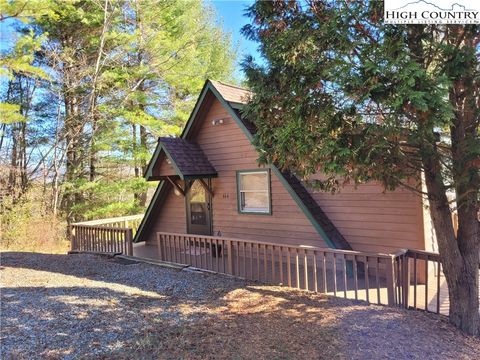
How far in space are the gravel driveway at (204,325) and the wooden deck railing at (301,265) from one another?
357mm

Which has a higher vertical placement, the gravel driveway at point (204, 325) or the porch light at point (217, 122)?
the porch light at point (217, 122)

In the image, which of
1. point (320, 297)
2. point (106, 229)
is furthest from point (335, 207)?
point (106, 229)

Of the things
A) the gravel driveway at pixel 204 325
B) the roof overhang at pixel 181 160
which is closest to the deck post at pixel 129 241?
the roof overhang at pixel 181 160

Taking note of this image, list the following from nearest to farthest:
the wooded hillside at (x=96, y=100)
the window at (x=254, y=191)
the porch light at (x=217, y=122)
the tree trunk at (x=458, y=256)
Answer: the tree trunk at (x=458, y=256) → the window at (x=254, y=191) → the porch light at (x=217, y=122) → the wooded hillside at (x=96, y=100)

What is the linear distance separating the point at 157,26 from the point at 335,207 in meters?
12.3

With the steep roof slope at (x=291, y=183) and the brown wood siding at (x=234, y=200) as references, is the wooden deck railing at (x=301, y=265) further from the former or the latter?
the brown wood siding at (x=234, y=200)

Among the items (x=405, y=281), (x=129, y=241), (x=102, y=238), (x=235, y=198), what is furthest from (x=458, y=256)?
(x=102, y=238)

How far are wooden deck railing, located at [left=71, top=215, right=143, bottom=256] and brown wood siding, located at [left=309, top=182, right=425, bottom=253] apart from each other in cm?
503

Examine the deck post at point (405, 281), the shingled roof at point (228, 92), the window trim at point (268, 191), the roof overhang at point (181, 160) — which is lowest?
the deck post at point (405, 281)

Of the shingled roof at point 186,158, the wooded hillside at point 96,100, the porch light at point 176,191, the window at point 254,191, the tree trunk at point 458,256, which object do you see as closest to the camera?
the tree trunk at point 458,256

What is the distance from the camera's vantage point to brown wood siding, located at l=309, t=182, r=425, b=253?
6.29m

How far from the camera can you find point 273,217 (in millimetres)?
8180

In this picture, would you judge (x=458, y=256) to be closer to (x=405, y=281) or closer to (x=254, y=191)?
(x=405, y=281)

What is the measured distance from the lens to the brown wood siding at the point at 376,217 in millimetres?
6293
